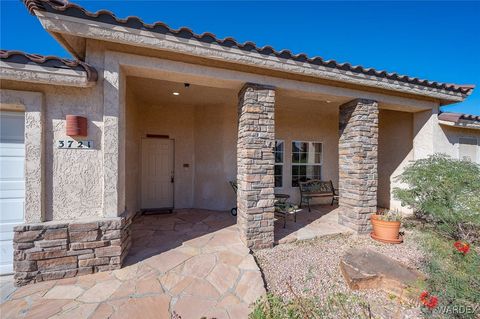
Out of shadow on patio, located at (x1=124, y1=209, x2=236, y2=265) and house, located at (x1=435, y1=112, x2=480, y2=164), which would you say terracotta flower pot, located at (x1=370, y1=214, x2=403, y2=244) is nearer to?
house, located at (x1=435, y1=112, x2=480, y2=164)

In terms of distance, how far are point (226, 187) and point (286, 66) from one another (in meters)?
3.94

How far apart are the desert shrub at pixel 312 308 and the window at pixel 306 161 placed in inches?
193

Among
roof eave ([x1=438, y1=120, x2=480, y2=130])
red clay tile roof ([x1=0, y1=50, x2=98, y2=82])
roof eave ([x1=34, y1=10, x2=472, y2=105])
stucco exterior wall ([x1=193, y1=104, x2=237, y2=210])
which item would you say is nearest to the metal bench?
stucco exterior wall ([x1=193, y1=104, x2=237, y2=210])

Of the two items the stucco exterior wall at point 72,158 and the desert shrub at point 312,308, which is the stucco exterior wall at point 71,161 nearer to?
the stucco exterior wall at point 72,158

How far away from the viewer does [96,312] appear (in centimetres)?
227

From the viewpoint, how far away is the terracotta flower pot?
4301mm

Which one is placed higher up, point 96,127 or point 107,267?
point 96,127

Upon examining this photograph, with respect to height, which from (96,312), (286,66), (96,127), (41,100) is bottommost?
(96,312)

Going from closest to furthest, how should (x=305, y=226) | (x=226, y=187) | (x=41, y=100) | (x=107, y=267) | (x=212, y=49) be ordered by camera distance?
1. (x=41, y=100)
2. (x=107, y=267)
3. (x=212, y=49)
4. (x=305, y=226)
5. (x=226, y=187)

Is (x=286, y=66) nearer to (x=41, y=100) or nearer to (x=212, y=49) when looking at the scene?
(x=212, y=49)

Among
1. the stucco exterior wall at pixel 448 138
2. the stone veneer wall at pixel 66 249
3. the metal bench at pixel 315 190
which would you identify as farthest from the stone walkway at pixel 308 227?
the stucco exterior wall at pixel 448 138

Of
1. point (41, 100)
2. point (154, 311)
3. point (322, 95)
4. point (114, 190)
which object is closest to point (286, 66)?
point (322, 95)

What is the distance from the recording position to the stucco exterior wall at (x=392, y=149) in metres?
6.12

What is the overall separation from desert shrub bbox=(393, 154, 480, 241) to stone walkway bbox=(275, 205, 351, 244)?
1644 mm
